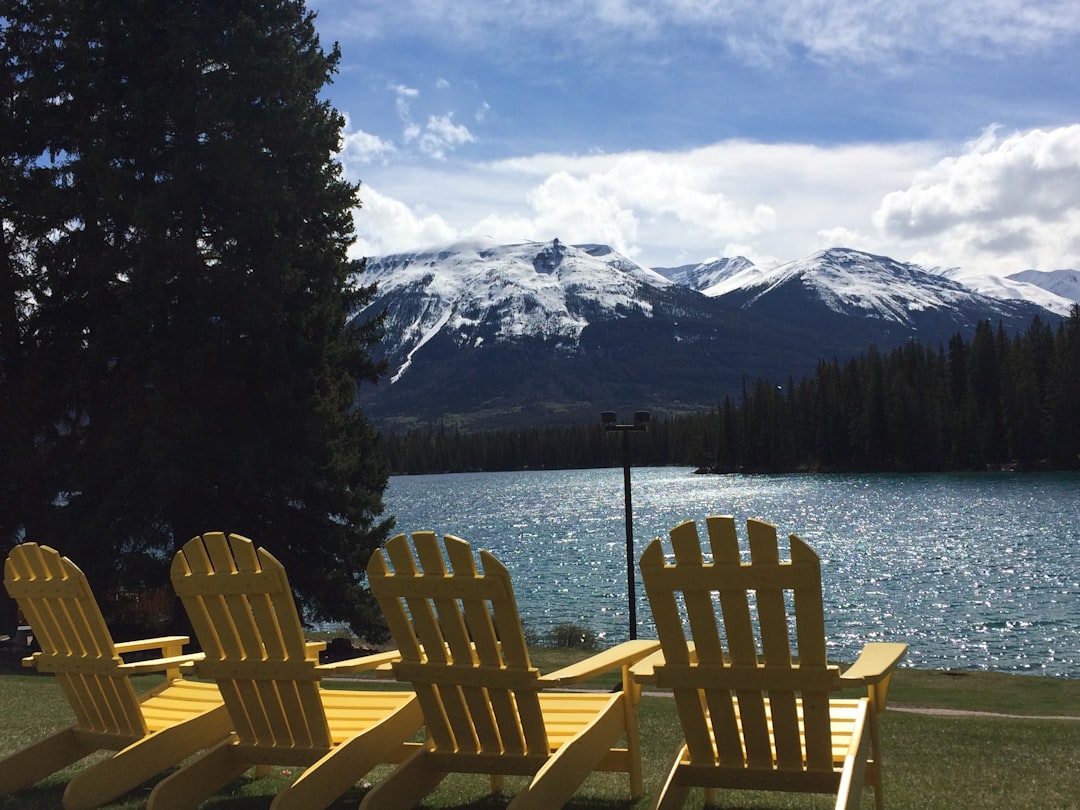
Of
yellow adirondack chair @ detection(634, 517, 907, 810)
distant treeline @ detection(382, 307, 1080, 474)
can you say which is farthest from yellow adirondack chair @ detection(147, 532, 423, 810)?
distant treeline @ detection(382, 307, 1080, 474)

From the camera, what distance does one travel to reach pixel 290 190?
648 inches

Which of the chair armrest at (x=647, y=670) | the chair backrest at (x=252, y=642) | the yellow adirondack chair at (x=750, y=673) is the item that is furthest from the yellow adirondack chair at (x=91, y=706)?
the yellow adirondack chair at (x=750, y=673)

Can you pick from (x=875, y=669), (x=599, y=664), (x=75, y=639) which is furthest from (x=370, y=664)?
(x=875, y=669)

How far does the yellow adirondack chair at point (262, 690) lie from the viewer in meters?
4.35

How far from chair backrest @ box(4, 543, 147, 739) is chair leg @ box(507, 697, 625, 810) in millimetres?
2296

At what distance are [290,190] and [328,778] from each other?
537 inches

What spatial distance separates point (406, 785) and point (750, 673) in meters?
1.64

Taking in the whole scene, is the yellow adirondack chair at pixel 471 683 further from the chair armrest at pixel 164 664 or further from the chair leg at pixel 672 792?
the chair armrest at pixel 164 664

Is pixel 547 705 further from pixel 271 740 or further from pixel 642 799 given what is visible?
pixel 271 740

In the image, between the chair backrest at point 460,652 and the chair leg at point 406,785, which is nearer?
the chair backrest at point 460,652

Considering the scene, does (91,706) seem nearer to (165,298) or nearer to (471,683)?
(471,683)

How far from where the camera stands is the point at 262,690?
4.58m

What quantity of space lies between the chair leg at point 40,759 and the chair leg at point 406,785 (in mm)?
2037

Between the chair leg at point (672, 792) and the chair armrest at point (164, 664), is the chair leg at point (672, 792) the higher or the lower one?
the lower one
